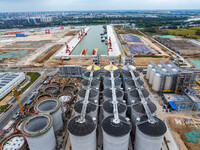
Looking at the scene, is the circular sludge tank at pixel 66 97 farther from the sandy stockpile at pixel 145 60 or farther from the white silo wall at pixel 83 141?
the sandy stockpile at pixel 145 60

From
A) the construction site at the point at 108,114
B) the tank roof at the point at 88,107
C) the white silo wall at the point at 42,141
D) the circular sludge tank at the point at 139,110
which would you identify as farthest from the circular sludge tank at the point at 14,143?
the circular sludge tank at the point at 139,110

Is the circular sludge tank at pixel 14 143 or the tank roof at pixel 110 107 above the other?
the tank roof at pixel 110 107

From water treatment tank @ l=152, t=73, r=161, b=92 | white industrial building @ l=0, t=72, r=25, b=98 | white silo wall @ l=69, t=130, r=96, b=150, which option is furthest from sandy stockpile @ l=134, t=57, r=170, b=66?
white industrial building @ l=0, t=72, r=25, b=98

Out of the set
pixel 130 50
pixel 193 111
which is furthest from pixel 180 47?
pixel 193 111

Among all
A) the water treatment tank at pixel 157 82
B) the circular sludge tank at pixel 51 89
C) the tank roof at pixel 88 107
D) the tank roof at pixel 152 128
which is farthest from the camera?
the circular sludge tank at pixel 51 89

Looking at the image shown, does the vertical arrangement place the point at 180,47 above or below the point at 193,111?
above

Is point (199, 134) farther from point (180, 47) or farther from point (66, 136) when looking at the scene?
point (180, 47)
